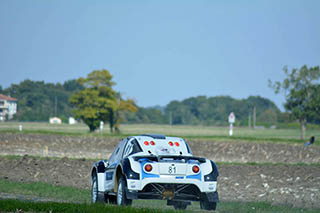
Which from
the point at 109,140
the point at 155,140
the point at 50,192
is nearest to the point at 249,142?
the point at 109,140

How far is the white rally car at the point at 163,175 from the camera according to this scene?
13.8 m

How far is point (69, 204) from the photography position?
13633 mm

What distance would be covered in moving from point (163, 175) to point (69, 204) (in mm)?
2196

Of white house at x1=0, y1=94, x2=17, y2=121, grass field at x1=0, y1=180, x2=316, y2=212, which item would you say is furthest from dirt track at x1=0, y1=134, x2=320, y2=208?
white house at x1=0, y1=94, x2=17, y2=121

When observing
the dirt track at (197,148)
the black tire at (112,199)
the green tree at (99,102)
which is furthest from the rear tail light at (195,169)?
the green tree at (99,102)

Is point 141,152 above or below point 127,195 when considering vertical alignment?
above

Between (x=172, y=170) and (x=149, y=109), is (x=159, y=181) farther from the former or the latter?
(x=149, y=109)

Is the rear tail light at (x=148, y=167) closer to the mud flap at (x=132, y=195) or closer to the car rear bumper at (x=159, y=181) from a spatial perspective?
the car rear bumper at (x=159, y=181)

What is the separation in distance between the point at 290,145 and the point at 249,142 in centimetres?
379

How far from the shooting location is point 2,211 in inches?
501

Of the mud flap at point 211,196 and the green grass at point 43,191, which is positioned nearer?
the mud flap at point 211,196

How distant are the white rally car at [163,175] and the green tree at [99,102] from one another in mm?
68498

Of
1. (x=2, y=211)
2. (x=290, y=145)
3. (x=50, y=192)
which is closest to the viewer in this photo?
(x=2, y=211)

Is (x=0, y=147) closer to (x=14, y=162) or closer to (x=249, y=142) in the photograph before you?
(x=14, y=162)
